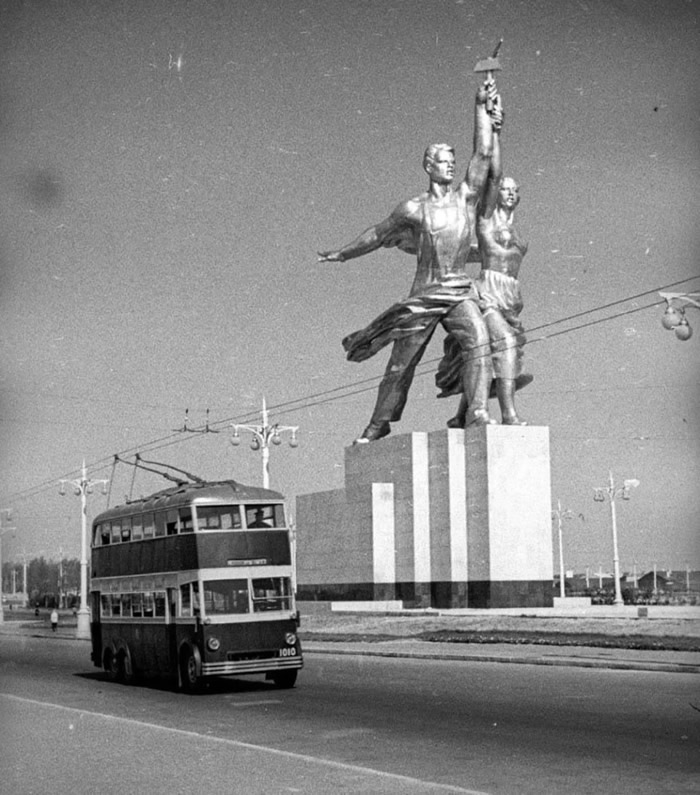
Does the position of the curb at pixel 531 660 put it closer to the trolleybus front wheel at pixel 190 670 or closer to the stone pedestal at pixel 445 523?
the trolleybus front wheel at pixel 190 670

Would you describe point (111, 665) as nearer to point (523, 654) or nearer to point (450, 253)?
point (523, 654)

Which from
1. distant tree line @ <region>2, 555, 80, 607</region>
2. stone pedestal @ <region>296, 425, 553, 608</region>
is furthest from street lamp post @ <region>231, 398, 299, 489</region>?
distant tree line @ <region>2, 555, 80, 607</region>

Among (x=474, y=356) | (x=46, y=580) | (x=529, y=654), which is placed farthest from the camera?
(x=46, y=580)

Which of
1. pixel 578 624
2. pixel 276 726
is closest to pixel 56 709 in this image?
pixel 276 726

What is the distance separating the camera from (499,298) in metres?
50.2

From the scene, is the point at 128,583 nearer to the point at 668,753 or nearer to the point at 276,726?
the point at 276,726

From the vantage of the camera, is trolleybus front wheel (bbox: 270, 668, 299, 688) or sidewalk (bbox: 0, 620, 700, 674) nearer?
trolleybus front wheel (bbox: 270, 668, 299, 688)

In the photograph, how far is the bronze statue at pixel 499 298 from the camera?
160ft

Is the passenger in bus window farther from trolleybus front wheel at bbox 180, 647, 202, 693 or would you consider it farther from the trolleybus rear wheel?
the trolleybus rear wheel

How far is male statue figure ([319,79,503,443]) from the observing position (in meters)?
48.3

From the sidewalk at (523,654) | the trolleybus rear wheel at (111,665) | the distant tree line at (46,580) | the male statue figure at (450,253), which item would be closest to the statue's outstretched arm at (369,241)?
the male statue figure at (450,253)

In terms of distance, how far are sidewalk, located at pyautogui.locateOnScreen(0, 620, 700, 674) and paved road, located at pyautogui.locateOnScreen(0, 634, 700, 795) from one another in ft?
2.59

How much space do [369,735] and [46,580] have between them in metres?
154

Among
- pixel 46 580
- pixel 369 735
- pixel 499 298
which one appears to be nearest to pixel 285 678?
pixel 369 735
